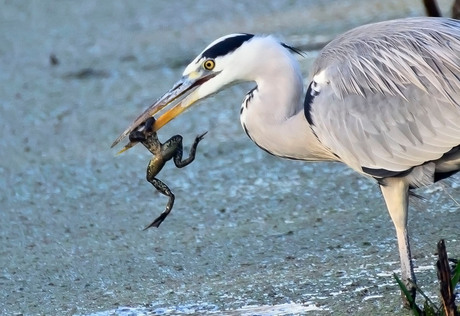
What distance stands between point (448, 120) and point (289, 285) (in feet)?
2.68

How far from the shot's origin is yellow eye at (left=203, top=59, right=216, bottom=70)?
395 centimetres

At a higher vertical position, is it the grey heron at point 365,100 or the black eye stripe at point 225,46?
the black eye stripe at point 225,46

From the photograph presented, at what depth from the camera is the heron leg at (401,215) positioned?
3619mm

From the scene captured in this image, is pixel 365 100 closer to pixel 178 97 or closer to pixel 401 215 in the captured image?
pixel 401 215

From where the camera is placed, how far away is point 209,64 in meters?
3.96

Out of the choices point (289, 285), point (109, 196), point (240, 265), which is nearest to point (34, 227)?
point (109, 196)

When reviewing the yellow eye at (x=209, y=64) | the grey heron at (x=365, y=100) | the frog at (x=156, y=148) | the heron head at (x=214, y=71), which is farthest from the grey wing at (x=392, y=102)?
the frog at (x=156, y=148)

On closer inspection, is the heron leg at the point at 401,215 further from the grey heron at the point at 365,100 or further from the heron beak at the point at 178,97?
the heron beak at the point at 178,97

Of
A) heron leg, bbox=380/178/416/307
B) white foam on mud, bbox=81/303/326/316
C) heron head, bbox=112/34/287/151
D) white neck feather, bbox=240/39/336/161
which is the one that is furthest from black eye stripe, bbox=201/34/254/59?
white foam on mud, bbox=81/303/326/316

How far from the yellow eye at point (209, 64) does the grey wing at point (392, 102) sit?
370 millimetres

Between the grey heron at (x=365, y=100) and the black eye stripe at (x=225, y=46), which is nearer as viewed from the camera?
the grey heron at (x=365, y=100)

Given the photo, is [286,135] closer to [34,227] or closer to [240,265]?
[240,265]

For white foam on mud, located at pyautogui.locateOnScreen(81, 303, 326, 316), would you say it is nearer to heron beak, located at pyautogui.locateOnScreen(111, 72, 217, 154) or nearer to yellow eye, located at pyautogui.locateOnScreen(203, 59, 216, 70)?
heron beak, located at pyautogui.locateOnScreen(111, 72, 217, 154)

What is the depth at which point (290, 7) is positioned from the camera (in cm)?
895
